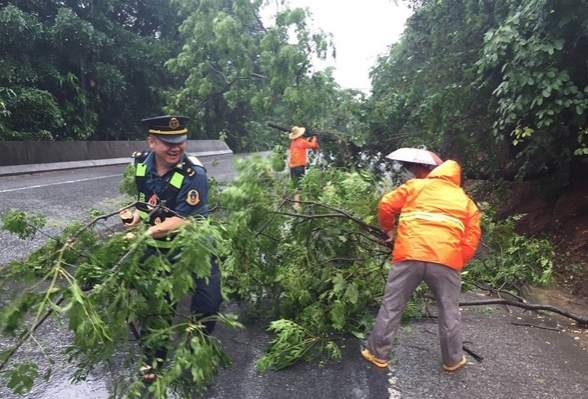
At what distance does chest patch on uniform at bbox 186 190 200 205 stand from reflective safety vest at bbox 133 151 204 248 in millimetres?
83

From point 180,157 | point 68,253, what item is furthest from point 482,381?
point 68,253

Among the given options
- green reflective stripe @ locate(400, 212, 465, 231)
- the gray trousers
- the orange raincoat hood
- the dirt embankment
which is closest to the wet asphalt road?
the gray trousers

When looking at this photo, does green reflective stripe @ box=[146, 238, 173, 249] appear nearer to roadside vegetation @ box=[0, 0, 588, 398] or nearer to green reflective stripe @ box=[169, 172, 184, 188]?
roadside vegetation @ box=[0, 0, 588, 398]

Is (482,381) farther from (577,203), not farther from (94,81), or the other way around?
(94,81)

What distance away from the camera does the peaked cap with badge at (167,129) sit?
3391mm

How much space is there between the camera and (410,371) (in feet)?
13.1

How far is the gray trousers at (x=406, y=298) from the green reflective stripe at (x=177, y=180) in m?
1.64

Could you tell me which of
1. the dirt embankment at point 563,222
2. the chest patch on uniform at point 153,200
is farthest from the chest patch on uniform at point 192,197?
the dirt embankment at point 563,222

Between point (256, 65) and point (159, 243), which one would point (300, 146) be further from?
point (256, 65)

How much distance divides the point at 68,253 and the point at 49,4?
2026cm

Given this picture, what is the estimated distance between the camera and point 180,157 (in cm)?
349

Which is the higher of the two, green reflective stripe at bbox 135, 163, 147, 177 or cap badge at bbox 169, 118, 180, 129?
cap badge at bbox 169, 118, 180, 129

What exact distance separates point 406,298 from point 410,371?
53 cm

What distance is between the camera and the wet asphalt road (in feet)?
11.7
